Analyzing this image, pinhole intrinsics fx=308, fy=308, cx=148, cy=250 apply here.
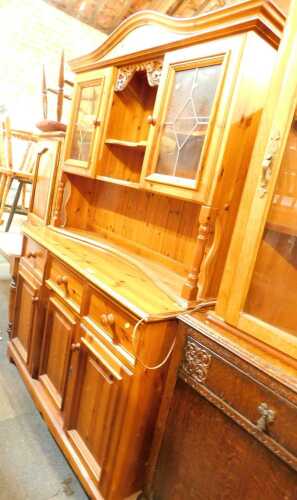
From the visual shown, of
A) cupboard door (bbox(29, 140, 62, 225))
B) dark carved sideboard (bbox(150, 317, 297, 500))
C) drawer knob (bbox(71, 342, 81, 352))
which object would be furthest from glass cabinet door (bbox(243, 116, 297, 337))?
cupboard door (bbox(29, 140, 62, 225))

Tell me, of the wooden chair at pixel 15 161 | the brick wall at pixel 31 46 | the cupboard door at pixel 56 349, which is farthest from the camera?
the brick wall at pixel 31 46

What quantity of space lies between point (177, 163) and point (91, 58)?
92 centimetres

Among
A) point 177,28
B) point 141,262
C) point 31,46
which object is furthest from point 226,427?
point 31,46

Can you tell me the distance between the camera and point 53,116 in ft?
13.7

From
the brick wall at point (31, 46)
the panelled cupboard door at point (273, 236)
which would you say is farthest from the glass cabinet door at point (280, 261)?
the brick wall at point (31, 46)

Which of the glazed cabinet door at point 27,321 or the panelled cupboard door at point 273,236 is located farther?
the glazed cabinet door at point 27,321

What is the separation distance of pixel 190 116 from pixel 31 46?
3.89 meters

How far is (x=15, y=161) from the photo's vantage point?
4.27 meters

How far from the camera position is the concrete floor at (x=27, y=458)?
1.23m

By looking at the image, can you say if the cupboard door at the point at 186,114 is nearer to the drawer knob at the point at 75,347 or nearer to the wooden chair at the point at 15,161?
the drawer knob at the point at 75,347

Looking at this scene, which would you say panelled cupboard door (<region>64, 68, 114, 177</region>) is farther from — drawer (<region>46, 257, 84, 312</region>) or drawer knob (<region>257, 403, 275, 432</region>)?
drawer knob (<region>257, 403, 275, 432</region>)

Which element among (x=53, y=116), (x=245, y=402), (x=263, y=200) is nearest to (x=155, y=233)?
(x=263, y=200)

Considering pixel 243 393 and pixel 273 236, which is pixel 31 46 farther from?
pixel 243 393

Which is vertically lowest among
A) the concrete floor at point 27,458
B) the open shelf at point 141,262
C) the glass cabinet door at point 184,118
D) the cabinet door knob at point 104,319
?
the concrete floor at point 27,458
